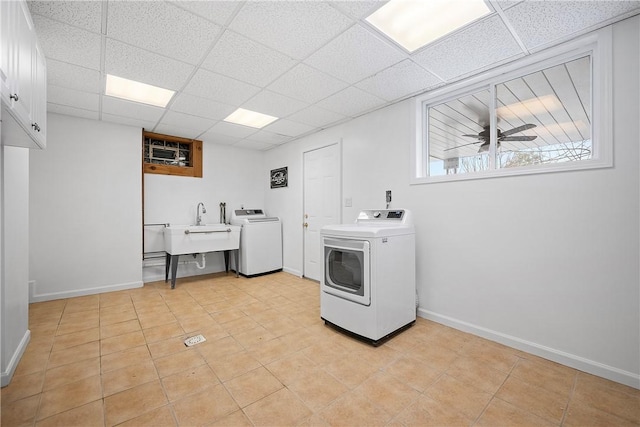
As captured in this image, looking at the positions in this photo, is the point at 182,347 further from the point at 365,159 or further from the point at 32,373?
the point at 365,159

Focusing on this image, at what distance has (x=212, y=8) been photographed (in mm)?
1719

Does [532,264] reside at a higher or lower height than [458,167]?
lower

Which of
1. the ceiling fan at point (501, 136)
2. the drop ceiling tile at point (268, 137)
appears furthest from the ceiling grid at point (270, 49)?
the drop ceiling tile at point (268, 137)

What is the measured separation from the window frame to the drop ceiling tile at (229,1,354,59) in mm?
1466

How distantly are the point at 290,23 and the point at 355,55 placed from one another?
2.05 ft

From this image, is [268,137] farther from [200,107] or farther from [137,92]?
[137,92]

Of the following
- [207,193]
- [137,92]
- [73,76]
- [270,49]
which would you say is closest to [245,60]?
[270,49]

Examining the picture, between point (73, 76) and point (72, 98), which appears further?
point (72, 98)

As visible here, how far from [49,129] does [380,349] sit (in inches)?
188

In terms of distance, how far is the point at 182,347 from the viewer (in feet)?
7.55

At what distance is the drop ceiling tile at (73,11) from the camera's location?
1.67 meters

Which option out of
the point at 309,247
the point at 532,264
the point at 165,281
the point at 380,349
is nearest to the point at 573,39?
the point at 532,264

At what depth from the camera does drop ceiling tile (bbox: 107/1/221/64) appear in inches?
67.9

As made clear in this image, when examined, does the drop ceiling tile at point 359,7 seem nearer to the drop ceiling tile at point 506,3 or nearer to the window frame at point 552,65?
the drop ceiling tile at point 506,3
